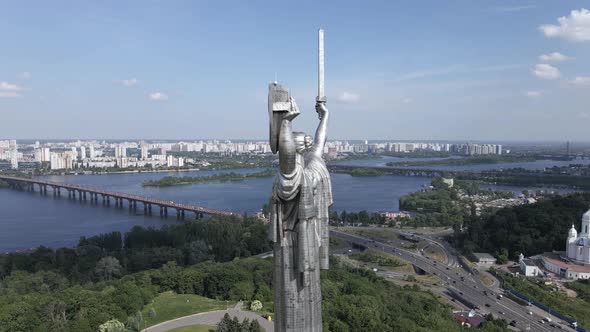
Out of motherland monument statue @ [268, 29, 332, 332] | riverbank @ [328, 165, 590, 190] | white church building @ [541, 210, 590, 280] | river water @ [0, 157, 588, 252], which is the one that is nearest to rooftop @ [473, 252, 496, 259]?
white church building @ [541, 210, 590, 280]

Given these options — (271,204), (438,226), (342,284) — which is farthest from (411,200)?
(271,204)

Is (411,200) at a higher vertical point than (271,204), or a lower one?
lower

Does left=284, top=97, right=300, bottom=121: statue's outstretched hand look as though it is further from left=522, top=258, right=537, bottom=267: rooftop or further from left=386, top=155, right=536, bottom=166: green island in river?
left=386, top=155, right=536, bottom=166: green island in river

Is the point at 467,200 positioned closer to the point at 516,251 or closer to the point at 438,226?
the point at 438,226

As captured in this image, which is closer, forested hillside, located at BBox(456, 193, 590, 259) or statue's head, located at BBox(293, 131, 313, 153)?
statue's head, located at BBox(293, 131, 313, 153)

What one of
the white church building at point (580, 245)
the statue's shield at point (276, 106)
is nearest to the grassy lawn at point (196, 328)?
the statue's shield at point (276, 106)
